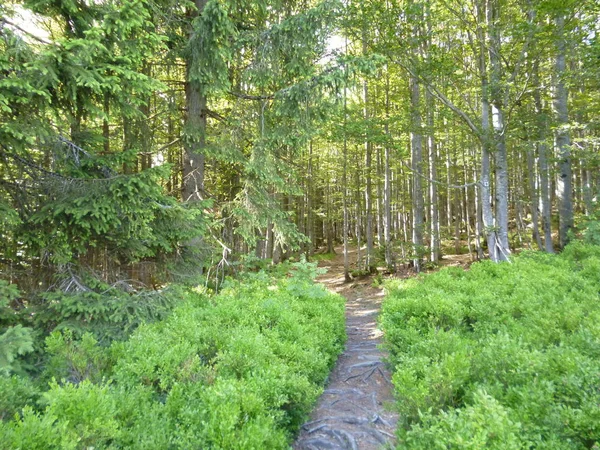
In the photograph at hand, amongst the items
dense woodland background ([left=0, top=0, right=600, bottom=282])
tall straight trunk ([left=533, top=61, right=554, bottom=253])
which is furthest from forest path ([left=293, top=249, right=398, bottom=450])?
tall straight trunk ([left=533, top=61, right=554, bottom=253])

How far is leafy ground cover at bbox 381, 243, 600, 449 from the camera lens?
2061 mm

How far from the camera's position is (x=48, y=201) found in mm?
4309

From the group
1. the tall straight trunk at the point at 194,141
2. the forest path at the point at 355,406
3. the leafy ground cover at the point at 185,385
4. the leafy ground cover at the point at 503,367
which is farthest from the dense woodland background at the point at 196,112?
the leafy ground cover at the point at 503,367

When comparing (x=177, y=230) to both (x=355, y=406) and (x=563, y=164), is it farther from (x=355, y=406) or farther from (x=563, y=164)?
(x=563, y=164)

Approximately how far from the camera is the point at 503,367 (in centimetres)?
293

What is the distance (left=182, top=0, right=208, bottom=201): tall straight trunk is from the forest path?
14.3 feet

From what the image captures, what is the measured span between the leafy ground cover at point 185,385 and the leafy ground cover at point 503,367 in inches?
44.0

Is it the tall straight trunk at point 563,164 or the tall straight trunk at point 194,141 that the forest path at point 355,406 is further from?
the tall straight trunk at point 563,164

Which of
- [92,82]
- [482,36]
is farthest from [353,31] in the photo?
[92,82]

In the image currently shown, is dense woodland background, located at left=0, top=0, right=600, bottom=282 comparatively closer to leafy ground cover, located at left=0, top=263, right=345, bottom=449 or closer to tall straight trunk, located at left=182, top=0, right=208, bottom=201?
tall straight trunk, located at left=182, top=0, right=208, bottom=201

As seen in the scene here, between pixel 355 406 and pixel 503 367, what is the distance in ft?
6.36

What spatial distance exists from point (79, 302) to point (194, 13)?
640 centimetres

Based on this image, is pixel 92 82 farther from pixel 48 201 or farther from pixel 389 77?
pixel 389 77

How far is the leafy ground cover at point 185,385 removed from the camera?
2352 millimetres
